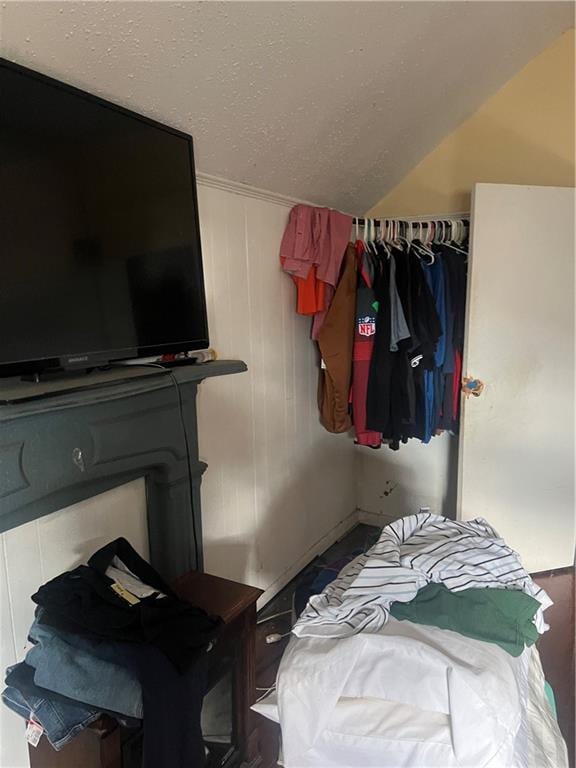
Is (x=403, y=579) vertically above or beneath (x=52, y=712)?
above

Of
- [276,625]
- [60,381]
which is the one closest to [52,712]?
[60,381]

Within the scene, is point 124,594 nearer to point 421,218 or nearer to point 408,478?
point 408,478

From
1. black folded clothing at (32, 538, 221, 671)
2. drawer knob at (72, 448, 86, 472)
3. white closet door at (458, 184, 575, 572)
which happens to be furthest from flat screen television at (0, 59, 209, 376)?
white closet door at (458, 184, 575, 572)

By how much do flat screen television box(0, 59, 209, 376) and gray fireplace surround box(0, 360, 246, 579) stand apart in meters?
0.09

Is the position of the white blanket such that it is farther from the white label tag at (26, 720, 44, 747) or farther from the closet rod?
the closet rod

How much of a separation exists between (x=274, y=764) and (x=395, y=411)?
1373mm

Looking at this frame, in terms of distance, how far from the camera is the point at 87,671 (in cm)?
99

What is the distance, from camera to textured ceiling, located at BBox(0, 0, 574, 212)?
1.05 m

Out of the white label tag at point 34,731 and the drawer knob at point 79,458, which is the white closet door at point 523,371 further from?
the white label tag at point 34,731

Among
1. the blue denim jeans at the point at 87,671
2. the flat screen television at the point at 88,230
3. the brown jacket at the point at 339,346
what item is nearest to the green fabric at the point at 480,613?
the blue denim jeans at the point at 87,671

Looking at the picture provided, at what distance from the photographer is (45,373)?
3.64 ft

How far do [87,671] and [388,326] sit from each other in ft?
5.52

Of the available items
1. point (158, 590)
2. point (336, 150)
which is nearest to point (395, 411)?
point (336, 150)

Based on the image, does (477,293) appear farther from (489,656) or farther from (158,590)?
(158,590)
